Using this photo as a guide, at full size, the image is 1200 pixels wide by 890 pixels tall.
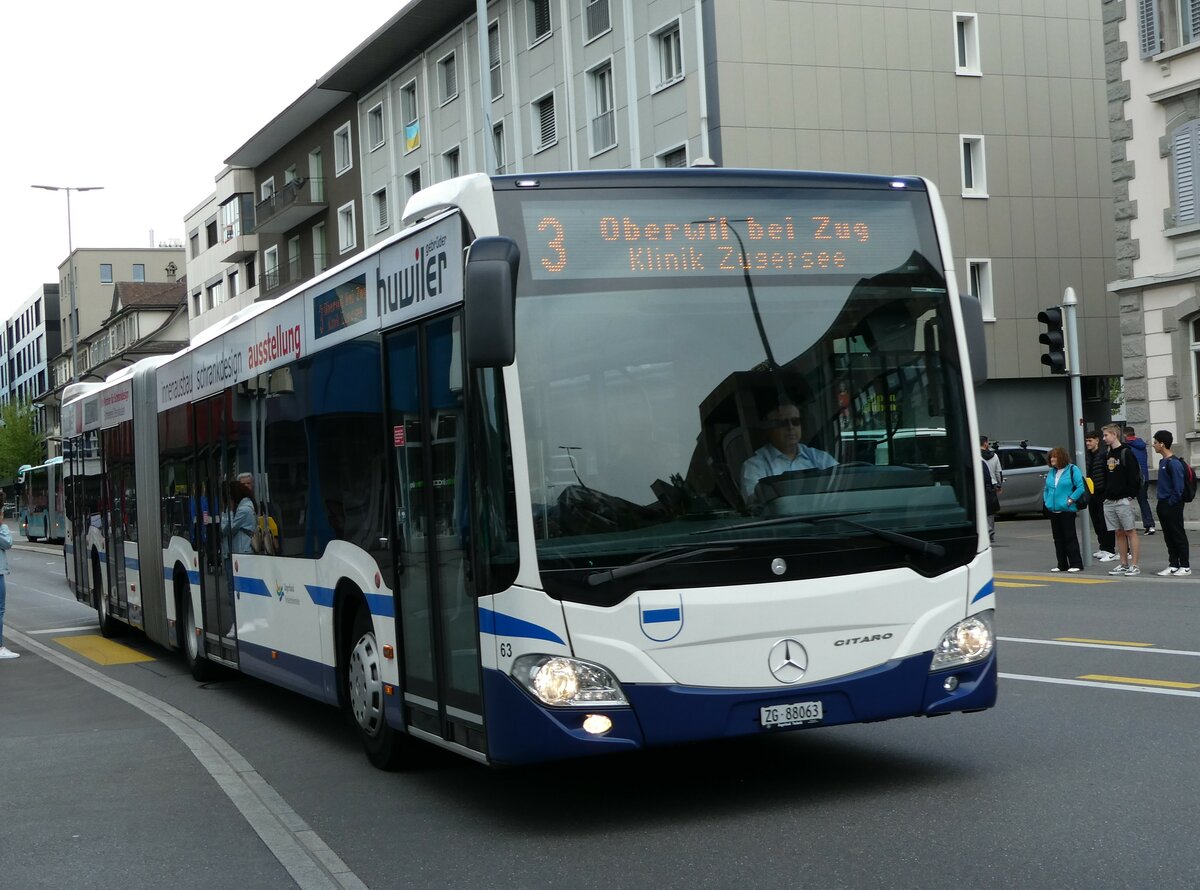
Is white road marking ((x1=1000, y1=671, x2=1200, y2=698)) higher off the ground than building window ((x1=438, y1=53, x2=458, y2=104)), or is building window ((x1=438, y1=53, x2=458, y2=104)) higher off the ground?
building window ((x1=438, y1=53, x2=458, y2=104))

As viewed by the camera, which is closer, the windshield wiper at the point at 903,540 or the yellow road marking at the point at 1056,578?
the windshield wiper at the point at 903,540

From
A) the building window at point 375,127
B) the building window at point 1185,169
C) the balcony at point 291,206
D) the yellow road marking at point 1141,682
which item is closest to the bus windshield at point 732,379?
the yellow road marking at point 1141,682

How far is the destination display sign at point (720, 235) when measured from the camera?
679cm

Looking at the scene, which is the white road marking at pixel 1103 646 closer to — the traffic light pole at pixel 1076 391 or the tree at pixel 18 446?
the traffic light pole at pixel 1076 391

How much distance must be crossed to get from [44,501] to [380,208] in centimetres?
1721

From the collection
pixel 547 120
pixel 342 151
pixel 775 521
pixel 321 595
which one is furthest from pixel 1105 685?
pixel 342 151

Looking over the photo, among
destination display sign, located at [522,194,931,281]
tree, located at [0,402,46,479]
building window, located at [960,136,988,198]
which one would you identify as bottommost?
destination display sign, located at [522,194,931,281]

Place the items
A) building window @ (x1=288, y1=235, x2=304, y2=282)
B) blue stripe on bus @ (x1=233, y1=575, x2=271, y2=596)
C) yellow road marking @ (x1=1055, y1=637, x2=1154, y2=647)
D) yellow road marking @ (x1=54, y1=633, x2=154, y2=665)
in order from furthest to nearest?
1. building window @ (x1=288, y1=235, x2=304, y2=282)
2. yellow road marking @ (x1=54, y1=633, x2=154, y2=665)
3. yellow road marking @ (x1=1055, y1=637, x2=1154, y2=647)
4. blue stripe on bus @ (x1=233, y1=575, x2=271, y2=596)

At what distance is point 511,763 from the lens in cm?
659

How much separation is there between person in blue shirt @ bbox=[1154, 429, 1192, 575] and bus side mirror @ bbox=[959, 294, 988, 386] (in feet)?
38.1

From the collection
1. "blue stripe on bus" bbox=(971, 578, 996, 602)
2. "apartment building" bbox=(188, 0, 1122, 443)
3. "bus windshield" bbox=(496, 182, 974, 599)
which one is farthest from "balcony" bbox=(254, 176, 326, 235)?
"blue stripe on bus" bbox=(971, 578, 996, 602)

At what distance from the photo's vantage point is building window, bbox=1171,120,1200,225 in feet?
86.9

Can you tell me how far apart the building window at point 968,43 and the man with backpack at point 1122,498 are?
20.4 meters

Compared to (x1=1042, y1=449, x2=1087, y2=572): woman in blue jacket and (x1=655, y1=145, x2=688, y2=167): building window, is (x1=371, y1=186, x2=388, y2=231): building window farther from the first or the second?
(x1=1042, y1=449, x2=1087, y2=572): woman in blue jacket
